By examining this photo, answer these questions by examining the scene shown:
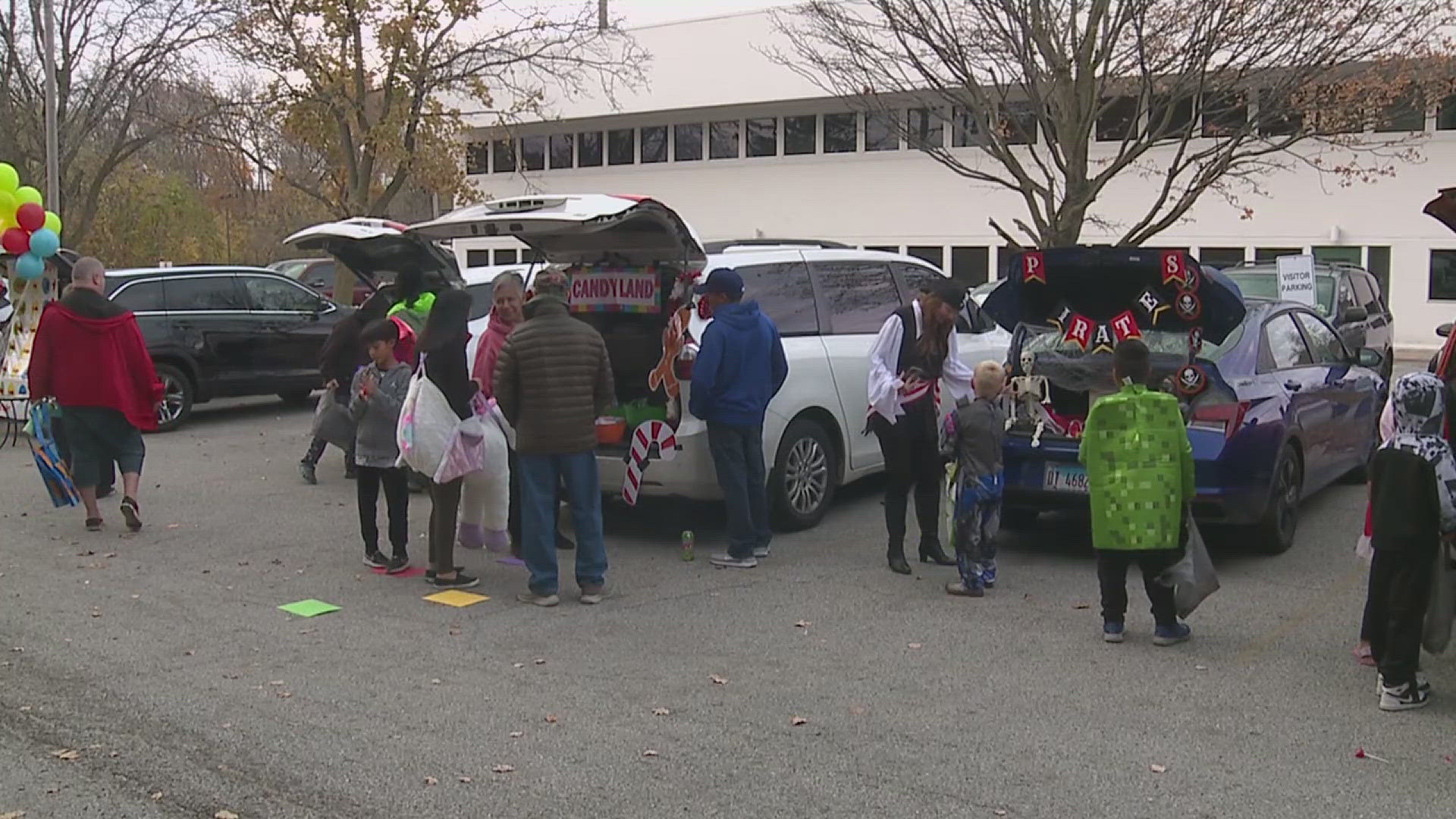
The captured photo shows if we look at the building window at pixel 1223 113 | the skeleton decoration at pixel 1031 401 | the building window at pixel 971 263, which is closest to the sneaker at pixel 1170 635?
the skeleton decoration at pixel 1031 401

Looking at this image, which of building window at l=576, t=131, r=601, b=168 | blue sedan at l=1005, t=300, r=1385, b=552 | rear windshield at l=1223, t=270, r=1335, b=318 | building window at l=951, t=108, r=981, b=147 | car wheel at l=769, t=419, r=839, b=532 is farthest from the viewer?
building window at l=576, t=131, r=601, b=168

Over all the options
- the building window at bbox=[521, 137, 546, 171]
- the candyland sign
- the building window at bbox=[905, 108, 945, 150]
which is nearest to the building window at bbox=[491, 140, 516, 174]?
the building window at bbox=[521, 137, 546, 171]

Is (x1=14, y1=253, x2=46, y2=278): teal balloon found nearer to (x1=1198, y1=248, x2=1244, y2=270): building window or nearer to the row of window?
the row of window

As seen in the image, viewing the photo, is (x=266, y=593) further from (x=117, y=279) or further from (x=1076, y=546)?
(x=117, y=279)

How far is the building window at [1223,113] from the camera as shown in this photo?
1482cm

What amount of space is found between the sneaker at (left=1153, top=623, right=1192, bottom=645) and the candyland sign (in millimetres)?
3736

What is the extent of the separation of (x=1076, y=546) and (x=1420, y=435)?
11.1 feet

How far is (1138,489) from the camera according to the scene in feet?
21.1

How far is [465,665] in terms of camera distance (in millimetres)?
6152

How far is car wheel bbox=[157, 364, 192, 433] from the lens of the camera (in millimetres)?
14320

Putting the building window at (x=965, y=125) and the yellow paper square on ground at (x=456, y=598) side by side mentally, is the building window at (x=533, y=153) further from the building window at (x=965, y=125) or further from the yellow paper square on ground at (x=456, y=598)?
the yellow paper square on ground at (x=456, y=598)

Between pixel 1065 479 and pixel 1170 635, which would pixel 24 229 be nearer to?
pixel 1065 479

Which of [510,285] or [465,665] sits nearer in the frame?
[465,665]

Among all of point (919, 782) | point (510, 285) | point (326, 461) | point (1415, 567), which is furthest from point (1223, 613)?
point (326, 461)
